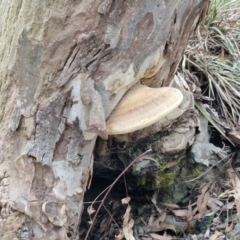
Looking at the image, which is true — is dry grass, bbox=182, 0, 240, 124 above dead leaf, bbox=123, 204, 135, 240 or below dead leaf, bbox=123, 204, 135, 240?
above

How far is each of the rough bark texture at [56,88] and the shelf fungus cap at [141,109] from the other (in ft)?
0.22

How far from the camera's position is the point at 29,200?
83.6 inches

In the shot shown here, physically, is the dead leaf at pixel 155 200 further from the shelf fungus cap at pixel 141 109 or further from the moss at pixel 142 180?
the shelf fungus cap at pixel 141 109

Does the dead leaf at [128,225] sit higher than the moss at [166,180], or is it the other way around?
the moss at [166,180]

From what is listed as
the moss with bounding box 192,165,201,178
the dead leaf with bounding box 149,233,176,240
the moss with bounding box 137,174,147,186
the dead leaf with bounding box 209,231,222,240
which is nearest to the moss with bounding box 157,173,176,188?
the moss with bounding box 137,174,147,186

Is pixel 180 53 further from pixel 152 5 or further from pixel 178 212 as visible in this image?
pixel 178 212

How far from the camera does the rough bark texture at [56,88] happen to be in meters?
2.06

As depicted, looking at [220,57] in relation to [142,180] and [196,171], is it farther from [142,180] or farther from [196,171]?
[142,180]

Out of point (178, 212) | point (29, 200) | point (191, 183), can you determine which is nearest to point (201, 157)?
point (191, 183)

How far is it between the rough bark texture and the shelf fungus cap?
66 mm

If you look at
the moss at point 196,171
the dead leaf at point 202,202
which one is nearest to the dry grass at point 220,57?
the moss at point 196,171

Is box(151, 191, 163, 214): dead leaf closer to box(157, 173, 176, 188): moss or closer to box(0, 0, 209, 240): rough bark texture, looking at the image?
box(157, 173, 176, 188): moss

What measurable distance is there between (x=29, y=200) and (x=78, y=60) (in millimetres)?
721

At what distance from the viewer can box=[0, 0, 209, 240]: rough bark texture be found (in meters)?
2.06
